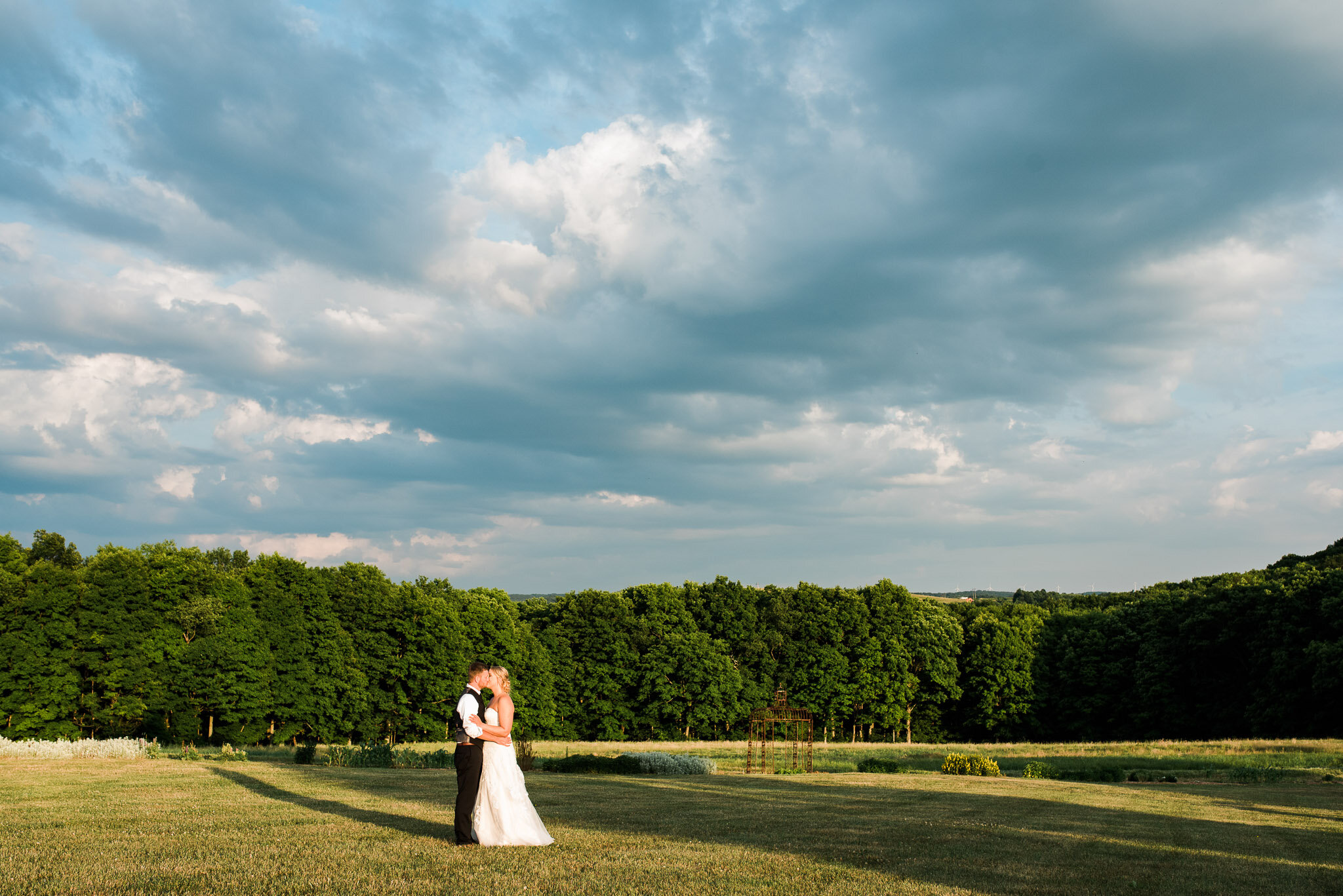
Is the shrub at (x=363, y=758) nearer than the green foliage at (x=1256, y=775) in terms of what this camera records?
Yes

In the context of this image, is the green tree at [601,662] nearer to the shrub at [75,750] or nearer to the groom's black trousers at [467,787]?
the shrub at [75,750]

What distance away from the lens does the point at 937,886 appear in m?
8.47

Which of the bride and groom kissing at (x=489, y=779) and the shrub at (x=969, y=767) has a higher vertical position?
the bride and groom kissing at (x=489, y=779)

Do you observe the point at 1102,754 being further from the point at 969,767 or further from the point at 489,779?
the point at 489,779

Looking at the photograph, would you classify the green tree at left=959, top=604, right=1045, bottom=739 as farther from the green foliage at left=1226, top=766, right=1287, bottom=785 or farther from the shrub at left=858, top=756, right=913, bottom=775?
the green foliage at left=1226, top=766, right=1287, bottom=785

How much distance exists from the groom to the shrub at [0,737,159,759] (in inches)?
840

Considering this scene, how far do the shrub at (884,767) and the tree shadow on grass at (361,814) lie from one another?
26.4 meters

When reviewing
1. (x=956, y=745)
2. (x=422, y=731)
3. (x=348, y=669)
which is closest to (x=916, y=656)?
(x=956, y=745)

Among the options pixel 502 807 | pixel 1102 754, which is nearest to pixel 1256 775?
pixel 1102 754

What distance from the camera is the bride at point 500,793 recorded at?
10.2m

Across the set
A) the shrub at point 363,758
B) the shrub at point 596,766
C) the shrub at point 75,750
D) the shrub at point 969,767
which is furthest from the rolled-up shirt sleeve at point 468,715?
the shrub at point 969,767

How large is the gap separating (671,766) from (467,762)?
2219 cm

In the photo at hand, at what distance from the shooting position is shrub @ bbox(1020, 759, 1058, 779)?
111 ft

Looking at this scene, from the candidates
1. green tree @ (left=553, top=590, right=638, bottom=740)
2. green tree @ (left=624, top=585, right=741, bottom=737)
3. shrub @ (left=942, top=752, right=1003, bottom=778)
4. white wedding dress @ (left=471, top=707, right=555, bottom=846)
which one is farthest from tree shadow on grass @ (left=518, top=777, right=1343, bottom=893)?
green tree @ (left=553, top=590, right=638, bottom=740)
